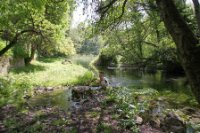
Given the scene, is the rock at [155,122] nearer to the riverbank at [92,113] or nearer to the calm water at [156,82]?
the riverbank at [92,113]

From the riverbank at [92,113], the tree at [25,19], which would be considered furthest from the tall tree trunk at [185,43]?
the tree at [25,19]

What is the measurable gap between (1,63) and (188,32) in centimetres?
2076

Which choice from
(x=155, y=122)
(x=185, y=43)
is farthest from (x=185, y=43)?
(x=155, y=122)

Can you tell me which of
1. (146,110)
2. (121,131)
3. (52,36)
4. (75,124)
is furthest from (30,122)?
(52,36)

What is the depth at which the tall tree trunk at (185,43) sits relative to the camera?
189 inches

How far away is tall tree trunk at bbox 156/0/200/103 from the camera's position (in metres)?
4.81

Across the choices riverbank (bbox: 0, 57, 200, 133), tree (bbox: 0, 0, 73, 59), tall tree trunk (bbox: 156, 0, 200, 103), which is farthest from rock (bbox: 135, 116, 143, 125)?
tree (bbox: 0, 0, 73, 59)

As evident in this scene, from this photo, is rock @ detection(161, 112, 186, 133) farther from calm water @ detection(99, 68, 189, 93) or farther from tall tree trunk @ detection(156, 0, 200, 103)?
calm water @ detection(99, 68, 189, 93)

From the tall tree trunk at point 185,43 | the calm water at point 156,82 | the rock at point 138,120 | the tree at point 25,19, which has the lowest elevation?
the calm water at point 156,82

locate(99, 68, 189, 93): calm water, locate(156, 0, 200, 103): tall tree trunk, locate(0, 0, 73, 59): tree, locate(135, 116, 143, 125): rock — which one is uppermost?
locate(0, 0, 73, 59): tree

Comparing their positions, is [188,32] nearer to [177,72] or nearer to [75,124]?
[75,124]

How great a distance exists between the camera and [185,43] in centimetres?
491

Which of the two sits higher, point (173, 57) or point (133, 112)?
point (173, 57)

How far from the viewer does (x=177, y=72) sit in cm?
3334
